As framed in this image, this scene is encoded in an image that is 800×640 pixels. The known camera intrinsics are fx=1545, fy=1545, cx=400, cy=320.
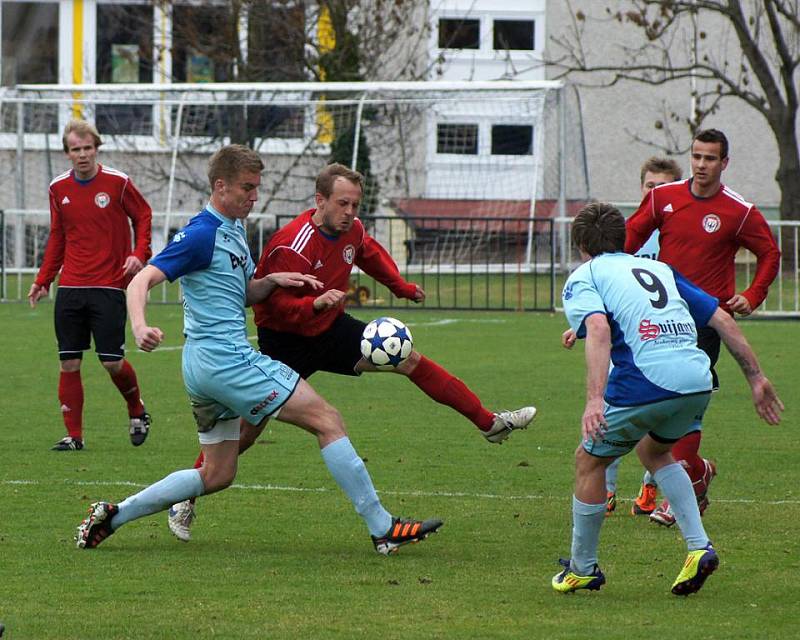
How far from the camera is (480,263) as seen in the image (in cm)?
2180

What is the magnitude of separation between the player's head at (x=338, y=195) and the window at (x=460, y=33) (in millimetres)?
24843

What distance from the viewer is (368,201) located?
1094 inches

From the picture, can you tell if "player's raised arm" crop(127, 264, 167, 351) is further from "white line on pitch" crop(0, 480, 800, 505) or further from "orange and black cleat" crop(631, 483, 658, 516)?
"orange and black cleat" crop(631, 483, 658, 516)

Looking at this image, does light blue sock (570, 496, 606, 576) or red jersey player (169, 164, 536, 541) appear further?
red jersey player (169, 164, 536, 541)

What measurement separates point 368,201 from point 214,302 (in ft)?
69.6

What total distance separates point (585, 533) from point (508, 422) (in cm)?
171

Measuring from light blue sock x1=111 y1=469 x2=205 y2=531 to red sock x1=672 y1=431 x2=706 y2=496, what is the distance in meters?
2.34

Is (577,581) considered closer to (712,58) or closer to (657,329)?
(657,329)

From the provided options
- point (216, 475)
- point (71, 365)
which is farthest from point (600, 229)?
point (71, 365)

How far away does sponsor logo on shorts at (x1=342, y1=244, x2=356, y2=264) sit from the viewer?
756cm

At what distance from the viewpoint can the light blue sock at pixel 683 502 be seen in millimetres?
5934

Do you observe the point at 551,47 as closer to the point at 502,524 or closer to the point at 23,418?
the point at 23,418

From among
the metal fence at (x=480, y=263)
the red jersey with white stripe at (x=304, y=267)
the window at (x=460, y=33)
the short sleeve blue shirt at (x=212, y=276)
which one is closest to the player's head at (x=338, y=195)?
the red jersey with white stripe at (x=304, y=267)

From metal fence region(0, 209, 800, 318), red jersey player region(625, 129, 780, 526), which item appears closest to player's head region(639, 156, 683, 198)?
red jersey player region(625, 129, 780, 526)
